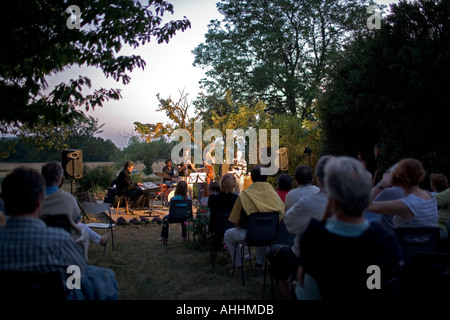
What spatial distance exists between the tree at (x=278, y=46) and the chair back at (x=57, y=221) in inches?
750

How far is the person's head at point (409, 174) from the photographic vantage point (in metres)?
2.90

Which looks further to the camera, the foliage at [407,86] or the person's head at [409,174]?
the foliage at [407,86]

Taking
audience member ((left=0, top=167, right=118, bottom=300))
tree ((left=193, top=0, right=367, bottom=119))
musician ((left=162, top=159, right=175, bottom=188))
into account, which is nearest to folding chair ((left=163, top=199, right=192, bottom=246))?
Result: audience member ((left=0, top=167, right=118, bottom=300))

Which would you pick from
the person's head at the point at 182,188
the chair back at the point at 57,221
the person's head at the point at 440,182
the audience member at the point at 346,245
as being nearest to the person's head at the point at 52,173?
the chair back at the point at 57,221

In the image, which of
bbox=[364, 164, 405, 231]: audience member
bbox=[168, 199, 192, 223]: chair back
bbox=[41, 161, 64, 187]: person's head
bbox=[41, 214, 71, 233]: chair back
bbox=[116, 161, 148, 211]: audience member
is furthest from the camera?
bbox=[116, 161, 148, 211]: audience member

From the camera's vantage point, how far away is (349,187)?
5.59 feet

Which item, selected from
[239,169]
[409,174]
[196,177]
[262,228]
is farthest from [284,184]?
[239,169]

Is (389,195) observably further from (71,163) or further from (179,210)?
(71,163)

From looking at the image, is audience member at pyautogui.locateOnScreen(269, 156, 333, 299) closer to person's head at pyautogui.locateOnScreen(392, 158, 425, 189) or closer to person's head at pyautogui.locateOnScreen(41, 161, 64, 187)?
person's head at pyautogui.locateOnScreen(392, 158, 425, 189)

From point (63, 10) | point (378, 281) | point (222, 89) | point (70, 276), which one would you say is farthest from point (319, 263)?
point (222, 89)

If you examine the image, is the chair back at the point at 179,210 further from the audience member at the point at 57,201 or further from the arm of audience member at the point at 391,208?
the arm of audience member at the point at 391,208

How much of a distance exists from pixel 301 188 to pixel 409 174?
3.76 ft

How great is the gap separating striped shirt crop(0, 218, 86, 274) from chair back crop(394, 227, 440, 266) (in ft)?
8.09

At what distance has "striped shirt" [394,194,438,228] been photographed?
2817 mm
